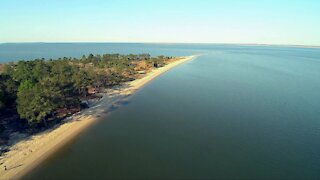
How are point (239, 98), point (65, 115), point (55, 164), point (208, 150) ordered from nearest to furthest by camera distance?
point (55, 164) < point (208, 150) < point (65, 115) < point (239, 98)

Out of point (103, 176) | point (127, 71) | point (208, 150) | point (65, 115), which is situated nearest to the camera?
point (103, 176)

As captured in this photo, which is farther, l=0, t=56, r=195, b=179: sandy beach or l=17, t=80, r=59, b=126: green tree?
l=17, t=80, r=59, b=126: green tree

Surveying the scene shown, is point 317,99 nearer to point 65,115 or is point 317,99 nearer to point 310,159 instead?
point 310,159

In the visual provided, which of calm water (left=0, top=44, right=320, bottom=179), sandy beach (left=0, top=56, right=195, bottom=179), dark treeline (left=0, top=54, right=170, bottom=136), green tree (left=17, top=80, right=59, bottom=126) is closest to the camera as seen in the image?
calm water (left=0, top=44, right=320, bottom=179)

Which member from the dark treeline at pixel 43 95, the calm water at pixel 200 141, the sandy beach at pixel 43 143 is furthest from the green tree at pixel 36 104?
the calm water at pixel 200 141

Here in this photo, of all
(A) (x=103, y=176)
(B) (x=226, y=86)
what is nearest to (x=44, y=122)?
(A) (x=103, y=176)

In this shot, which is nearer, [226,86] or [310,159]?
[310,159]

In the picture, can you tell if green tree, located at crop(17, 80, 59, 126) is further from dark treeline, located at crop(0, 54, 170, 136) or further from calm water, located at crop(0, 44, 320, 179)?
calm water, located at crop(0, 44, 320, 179)

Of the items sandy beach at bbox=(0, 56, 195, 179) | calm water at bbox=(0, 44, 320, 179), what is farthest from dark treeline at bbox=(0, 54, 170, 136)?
calm water at bbox=(0, 44, 320, 179)

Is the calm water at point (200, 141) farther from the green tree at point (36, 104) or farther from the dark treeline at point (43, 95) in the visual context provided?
the dark treeline at point (43, 95)

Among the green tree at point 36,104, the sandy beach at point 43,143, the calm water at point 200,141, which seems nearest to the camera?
the calm water at point 200,141

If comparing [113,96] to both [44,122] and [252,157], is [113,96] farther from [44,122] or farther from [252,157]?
[252,157]
